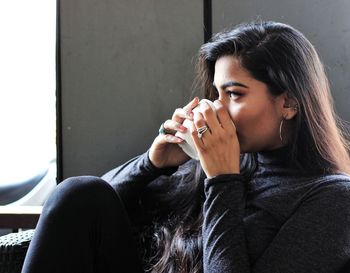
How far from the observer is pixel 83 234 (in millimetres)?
913

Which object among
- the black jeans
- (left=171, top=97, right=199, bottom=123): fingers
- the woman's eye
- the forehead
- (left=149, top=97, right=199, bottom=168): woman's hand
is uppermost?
the forehead

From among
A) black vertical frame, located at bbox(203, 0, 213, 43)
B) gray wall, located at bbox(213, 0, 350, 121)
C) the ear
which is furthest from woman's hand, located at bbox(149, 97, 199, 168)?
gray wall, located at bbox(213, 0, 350, 121)

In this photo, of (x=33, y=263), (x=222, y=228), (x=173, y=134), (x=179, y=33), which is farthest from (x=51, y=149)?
(x=222, y=228)

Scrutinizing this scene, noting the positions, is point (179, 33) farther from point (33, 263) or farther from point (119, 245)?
point (33, 263)

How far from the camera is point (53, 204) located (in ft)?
3.03

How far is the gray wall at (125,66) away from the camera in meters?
1.37

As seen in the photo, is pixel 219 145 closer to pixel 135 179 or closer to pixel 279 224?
pixel 279 224

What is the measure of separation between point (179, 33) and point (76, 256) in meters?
0.77

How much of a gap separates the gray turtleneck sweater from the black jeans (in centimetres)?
19

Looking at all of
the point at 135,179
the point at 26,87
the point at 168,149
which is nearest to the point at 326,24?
the point at 168,149

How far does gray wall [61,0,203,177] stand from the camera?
54.3 inches

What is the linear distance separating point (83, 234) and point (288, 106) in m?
0.50

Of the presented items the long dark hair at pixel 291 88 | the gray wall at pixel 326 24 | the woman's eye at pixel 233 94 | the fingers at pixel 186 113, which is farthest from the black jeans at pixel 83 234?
the gray wall at pixel 326 24

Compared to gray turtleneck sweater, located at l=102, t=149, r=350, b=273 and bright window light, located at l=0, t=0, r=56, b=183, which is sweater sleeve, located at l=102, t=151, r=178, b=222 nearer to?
gray turtleneck sweater, located at l=102, t=149, r=350, b=273
